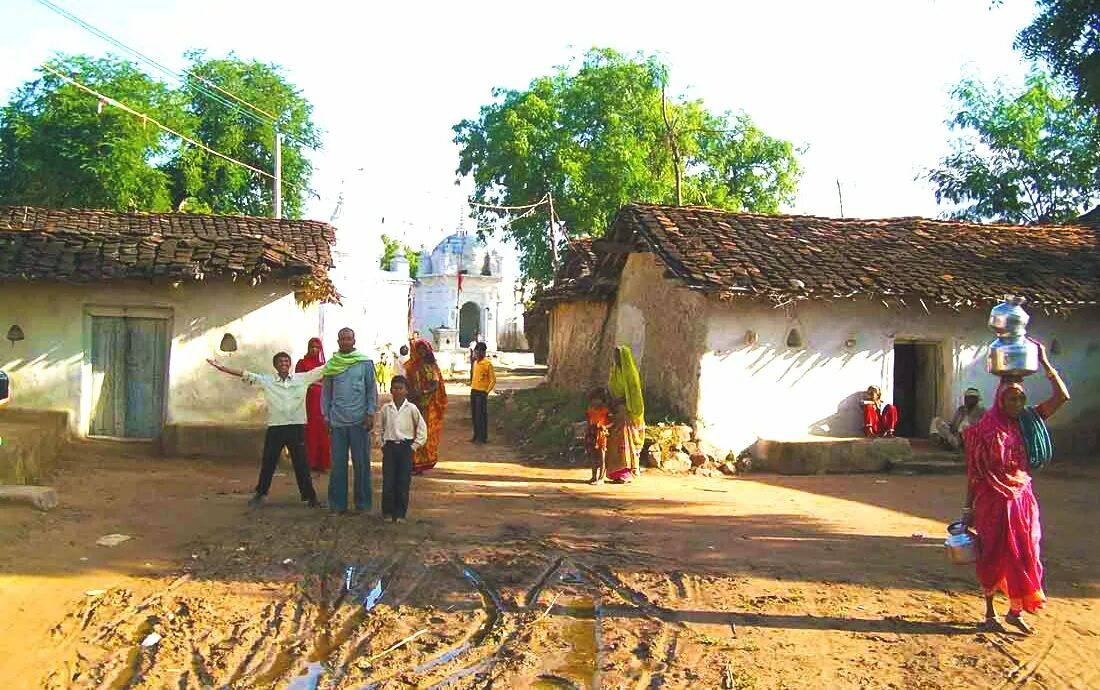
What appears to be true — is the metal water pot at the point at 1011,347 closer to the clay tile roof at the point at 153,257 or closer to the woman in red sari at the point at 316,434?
the woman in red sari at the point at 316,434

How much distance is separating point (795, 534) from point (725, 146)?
29006mm

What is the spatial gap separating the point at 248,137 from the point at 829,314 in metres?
25.5

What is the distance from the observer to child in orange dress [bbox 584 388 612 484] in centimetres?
1191

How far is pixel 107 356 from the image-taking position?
12938 millimetres

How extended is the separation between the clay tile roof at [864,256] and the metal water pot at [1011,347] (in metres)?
7.25

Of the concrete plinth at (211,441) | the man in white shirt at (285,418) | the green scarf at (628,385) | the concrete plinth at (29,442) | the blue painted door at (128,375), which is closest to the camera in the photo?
the man in white shirt at (285,418)

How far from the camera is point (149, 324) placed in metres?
13.0

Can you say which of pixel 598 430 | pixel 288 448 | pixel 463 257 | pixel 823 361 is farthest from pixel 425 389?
pixel 463 257

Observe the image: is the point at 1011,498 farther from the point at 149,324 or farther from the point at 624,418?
the point at 149,324

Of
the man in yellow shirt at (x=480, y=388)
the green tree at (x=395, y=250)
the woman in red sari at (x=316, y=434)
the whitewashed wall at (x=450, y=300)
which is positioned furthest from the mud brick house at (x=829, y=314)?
the green tree at (x=395, y=250)

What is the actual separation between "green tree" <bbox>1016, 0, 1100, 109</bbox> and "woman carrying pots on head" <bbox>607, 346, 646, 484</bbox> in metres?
7.09

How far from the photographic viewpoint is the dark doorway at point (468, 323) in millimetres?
48344

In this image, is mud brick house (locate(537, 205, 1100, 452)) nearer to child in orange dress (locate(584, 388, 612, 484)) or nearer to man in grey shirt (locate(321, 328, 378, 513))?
child in orange dress (locate(584, 388, 612, 484))

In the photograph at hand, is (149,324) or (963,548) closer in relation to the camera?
(963,548)
